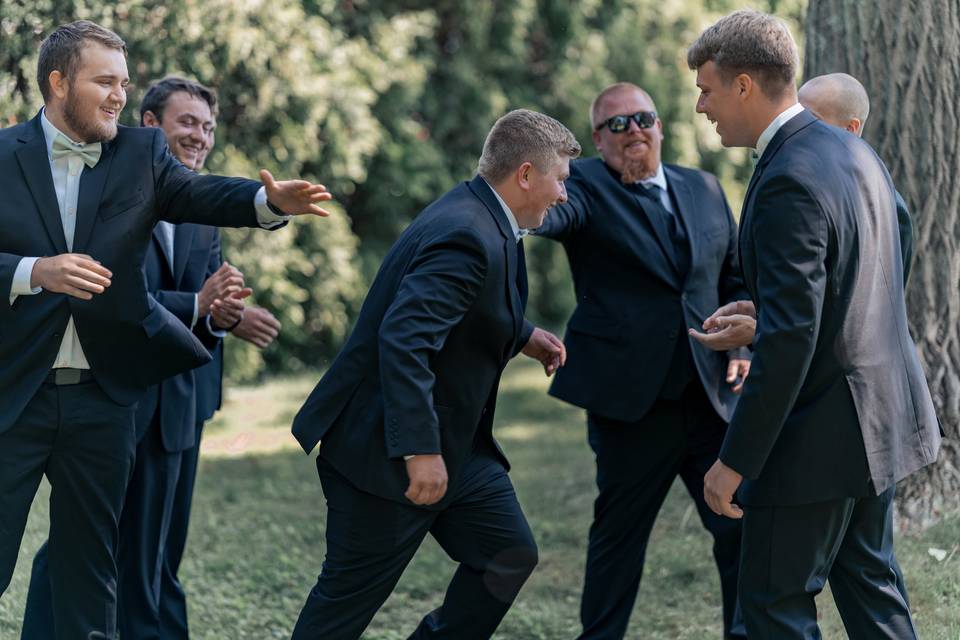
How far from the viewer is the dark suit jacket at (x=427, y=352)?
361 centimetres

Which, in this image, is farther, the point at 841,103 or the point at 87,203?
the point at 841,103

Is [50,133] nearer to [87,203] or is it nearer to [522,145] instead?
[87,203]

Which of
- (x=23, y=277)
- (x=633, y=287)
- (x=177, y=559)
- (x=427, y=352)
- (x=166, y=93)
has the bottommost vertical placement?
(x=177, y=559)

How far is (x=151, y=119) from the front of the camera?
199 inches

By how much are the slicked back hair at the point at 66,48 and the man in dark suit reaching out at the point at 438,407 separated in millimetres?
1179

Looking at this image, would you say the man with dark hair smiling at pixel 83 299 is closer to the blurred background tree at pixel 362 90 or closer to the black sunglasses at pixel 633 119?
the black sunglasses at pixel 633 119

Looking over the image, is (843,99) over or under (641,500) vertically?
over

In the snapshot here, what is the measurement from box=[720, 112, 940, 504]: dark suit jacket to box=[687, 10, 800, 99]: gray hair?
144 millimetres

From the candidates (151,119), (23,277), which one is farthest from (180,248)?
(23,277)

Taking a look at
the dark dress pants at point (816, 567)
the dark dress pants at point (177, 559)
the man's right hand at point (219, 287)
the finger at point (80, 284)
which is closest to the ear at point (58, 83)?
the finger at point (80, 284)

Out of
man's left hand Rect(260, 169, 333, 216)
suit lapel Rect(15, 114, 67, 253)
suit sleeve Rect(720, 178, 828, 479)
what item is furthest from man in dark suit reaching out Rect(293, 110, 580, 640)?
suit lapel Rect(15, 114, 67, 253)

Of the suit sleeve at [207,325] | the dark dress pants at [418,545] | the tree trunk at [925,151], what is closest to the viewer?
the dark dress pants at [418,545]

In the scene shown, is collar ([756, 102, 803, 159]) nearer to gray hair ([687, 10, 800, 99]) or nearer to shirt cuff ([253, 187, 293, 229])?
gray hair ([687, 10, 800, 99])

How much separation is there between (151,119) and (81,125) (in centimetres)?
114
